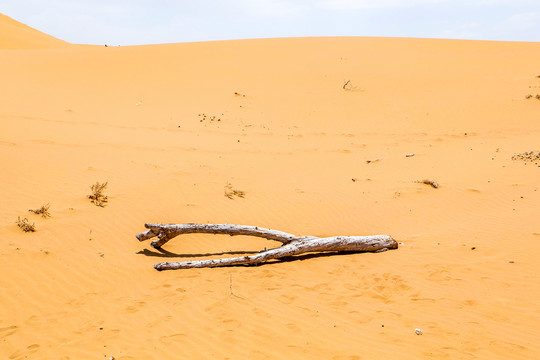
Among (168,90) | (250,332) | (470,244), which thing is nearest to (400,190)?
(470,244)

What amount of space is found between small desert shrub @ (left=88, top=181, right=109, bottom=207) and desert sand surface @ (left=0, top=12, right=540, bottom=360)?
17cm

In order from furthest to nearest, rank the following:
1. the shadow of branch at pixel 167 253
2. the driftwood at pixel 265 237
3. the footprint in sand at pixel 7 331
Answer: the shadow of branch at pixel 167 253 < the driftwood at pixel 265 237 < the footprint in sand at pixel 7 331

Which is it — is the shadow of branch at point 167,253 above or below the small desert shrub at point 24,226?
below

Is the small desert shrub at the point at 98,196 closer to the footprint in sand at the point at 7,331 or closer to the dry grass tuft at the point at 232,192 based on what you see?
the dry grass tuft at the point at 232,192

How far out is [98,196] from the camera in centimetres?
854

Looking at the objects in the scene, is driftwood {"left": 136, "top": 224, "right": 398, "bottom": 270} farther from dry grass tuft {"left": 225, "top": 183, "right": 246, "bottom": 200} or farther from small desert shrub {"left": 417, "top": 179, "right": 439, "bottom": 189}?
small desert shrub {"left": 417, "top": 179, "right": 439, "bottom": 189}

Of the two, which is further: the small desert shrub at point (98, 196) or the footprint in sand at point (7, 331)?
the small desert shrub at point (98, 196)

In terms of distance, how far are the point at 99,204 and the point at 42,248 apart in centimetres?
190

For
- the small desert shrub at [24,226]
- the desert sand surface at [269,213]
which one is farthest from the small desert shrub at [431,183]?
the small desert shrub at [24,226]

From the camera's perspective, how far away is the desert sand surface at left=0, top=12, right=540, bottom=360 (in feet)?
15.0

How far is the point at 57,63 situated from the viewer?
918 inches

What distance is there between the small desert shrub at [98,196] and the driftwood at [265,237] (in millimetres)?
2066

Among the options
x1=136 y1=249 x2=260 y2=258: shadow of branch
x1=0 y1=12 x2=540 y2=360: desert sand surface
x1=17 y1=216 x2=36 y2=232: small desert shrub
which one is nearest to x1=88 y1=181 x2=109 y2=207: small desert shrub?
x1=0 y1=12 x2=540 y2=360: desert sand surface

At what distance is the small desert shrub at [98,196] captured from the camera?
8.45 m
